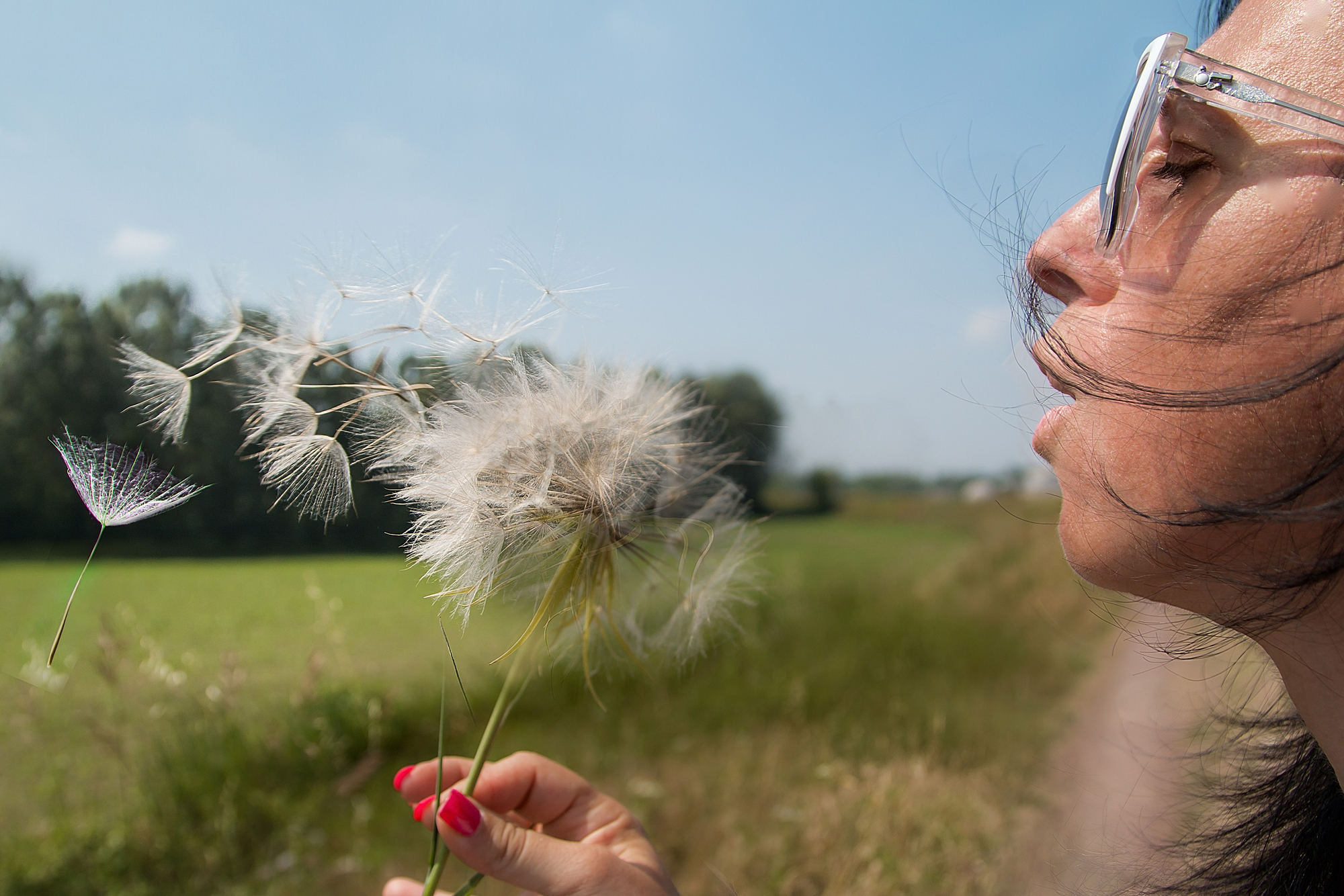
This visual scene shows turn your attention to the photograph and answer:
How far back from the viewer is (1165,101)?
1018 mm

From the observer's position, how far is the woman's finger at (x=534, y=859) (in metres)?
Answer: 1.05

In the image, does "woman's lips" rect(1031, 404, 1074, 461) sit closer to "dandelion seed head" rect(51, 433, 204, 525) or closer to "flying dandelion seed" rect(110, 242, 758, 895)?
"flying dandelion seed" rect(110, 242, 758, 895)

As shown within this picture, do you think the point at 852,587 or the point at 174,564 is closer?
the point at 174,564

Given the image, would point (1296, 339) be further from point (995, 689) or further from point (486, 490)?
point (995, 689)

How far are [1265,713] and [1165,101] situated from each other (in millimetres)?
1607

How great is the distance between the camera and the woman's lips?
1159mm

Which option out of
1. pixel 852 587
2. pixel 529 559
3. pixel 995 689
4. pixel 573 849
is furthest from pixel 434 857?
pixel 852 587

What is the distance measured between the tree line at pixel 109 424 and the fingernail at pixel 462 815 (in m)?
0.64

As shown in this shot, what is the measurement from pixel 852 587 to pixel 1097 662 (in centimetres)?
282

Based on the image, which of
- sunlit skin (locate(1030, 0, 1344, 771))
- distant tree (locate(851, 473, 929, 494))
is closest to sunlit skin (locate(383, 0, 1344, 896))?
sunlit skin (locate(1030, 0, 1344, 771))

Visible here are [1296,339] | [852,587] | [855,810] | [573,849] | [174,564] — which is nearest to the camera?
[1296,339]

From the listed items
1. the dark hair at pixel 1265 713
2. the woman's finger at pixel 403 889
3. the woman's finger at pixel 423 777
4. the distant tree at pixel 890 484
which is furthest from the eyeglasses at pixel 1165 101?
the distant tree at pixel 890 484

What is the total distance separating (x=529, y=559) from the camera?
3.83 feet

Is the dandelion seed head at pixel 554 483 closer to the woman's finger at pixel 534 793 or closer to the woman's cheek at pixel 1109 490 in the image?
the woman's finger at pixel 534 793
